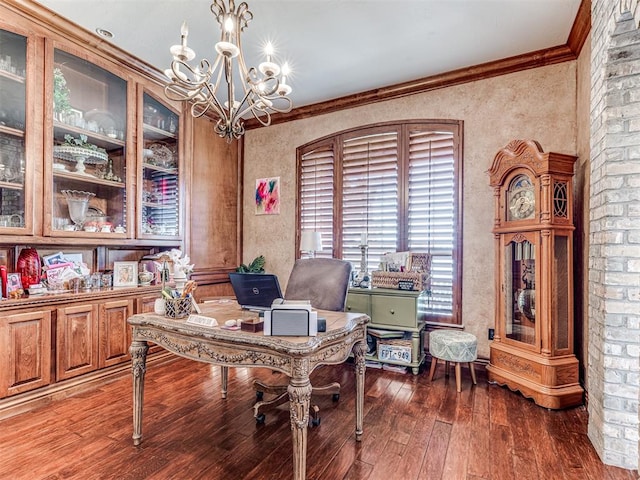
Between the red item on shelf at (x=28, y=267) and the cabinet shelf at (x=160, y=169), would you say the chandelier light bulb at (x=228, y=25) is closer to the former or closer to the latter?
the cabinet shelf at (x=160, y=169)

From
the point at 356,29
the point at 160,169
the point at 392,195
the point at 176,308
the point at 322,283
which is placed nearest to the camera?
the point at 176,308

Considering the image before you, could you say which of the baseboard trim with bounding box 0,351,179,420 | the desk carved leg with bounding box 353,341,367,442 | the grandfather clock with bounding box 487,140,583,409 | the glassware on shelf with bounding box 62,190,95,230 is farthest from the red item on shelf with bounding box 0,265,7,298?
the grandfather clock with bounding box 487,140,583,409

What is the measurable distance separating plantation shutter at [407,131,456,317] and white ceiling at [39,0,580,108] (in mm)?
739

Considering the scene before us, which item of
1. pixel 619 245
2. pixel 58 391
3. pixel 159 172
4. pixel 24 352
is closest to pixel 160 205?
pixel 159 172

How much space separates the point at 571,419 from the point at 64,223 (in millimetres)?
4131

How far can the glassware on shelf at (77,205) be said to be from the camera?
9.66 feet

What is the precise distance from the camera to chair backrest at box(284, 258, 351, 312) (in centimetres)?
255

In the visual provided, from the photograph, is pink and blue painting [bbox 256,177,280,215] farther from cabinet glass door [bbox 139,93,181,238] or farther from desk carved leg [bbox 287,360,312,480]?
desk carved leg [bbox 287,360,312,480]

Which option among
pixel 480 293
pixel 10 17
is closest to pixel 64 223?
pixel 10 17

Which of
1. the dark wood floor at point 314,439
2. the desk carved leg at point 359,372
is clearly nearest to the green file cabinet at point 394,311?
the dark wood floor at point 314,439

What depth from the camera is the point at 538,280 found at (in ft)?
8.84

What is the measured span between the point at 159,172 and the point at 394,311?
281 centimetres

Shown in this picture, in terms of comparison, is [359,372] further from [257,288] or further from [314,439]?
[257,288]

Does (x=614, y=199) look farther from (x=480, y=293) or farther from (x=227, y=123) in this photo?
(x=227, y=123)
